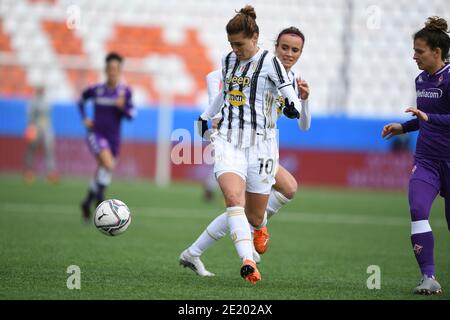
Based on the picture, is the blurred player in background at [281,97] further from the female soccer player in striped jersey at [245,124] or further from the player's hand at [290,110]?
the female soccer player in striped jersey at [245,124]

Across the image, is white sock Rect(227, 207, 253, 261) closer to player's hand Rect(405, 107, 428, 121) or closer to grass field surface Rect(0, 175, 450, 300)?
grass field surface Rect(0, 175, 450, 300)

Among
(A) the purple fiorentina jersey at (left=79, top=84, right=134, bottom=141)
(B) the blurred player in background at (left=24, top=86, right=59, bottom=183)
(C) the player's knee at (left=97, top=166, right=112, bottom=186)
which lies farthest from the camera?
(B) the blurred player in background at (left=24, top=86, right=59, bottom=183)

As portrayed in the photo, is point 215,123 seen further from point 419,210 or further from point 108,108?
point 108,108

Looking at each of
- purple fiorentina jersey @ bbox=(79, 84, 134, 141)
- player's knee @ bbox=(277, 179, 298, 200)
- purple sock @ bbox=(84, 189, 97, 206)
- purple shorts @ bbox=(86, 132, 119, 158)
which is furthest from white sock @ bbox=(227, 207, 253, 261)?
purple fiorentina jersey @ bbox=(79, 84, 134, 141)

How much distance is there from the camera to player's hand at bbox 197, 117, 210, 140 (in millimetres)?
6902

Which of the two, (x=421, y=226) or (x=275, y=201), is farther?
(x=275, y=201)

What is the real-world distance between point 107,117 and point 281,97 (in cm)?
604

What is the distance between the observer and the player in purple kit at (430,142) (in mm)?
6441

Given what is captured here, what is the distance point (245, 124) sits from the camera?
653 centimetres

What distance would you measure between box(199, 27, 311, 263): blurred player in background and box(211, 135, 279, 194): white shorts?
0.29 meters

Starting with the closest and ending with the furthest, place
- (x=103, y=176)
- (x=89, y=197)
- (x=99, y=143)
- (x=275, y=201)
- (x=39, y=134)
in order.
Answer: (x=275, y=201) → (x=89, y=197) → (x=103, y=176) → (x=99, y=143) → (x=39, y=134)

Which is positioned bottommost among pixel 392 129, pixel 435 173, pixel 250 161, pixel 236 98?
pixel 435 173

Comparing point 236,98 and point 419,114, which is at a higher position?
point 236,98

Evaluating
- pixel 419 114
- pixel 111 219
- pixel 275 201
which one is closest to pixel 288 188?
pixel 275 201
